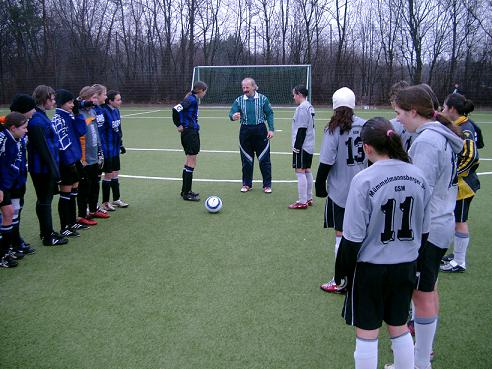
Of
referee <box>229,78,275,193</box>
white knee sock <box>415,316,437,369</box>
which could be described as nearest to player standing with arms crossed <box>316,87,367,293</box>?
white knee sock <box>415,316,437,369</box>

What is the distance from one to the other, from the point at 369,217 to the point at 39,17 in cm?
3662

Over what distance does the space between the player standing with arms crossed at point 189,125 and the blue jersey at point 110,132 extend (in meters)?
1.10

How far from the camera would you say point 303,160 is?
22.7 ft

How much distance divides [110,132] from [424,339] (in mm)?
5399

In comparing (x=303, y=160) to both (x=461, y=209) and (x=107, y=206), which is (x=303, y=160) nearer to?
(x=461, y=209)

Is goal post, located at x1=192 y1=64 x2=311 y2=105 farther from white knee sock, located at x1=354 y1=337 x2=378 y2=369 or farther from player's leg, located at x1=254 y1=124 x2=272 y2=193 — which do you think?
white knee sock, located at x1=354 y1=337 x2=378 y2=369

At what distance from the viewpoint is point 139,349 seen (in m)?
3.47

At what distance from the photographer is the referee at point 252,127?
26.7ft

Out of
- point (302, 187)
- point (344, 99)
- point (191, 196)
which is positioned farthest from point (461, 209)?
point (191, 196)

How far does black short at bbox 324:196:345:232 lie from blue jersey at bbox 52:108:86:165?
3543mm

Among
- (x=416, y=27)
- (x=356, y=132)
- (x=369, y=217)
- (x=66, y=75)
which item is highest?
(x=416, y=27)

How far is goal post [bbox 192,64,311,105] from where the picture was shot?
2495 centimetres

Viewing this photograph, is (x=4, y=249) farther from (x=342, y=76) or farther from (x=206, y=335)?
(x=342, y=76)

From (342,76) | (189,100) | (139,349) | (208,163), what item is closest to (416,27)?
(342,76)
